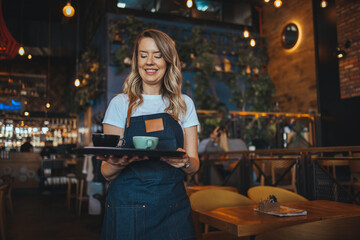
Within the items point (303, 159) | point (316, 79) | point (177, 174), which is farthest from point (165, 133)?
point (316, 79)

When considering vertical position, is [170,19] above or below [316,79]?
above

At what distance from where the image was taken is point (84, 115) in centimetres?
1235

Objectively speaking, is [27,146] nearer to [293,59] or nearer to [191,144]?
[191,144]

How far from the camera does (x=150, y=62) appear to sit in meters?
1.60

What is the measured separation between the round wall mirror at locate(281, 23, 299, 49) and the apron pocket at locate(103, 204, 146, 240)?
363 inches

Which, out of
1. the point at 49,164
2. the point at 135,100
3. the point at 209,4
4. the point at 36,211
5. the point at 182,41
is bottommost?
the point at 36,211

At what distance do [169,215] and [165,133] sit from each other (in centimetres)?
36

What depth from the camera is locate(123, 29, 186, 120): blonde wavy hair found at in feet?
5.24

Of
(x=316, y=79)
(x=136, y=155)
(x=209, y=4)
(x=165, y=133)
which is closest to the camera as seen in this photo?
(x=136, y=155)

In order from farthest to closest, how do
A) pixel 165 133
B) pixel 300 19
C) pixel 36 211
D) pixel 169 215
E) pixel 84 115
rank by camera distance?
1. pixel 84 115
2. pixel 300 19
3. pixel 36 211
4. pixel 165 133
5. pixel 169 215

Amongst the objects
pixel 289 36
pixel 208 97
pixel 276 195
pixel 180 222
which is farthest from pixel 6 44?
pixel 289 36

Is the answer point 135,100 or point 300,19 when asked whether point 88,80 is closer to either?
point 300,19

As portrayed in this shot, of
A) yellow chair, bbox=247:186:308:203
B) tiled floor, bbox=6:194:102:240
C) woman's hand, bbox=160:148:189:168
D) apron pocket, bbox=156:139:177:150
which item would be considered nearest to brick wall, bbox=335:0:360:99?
yellow chair, bbox=247:186:308:203

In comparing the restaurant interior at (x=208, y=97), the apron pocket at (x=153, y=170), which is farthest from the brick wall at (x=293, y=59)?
the apron pocket at (x=153, y=170)
